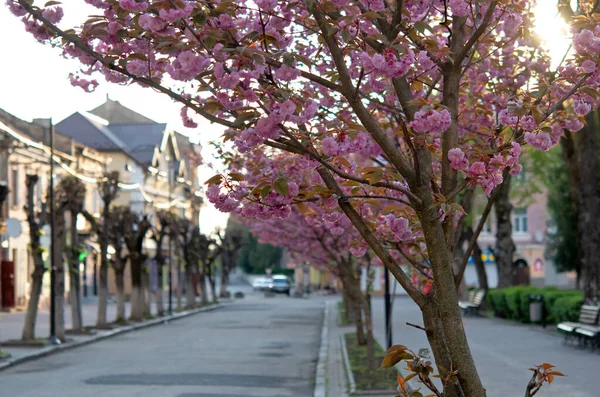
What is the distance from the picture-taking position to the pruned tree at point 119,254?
37.0m

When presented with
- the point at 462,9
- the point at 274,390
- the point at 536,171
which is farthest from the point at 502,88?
the point at 536,171

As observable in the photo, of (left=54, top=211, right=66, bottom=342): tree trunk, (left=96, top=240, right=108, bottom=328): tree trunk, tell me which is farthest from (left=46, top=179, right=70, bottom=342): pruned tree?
(left=96, top=240, right=108, bottom=328): tree trunk

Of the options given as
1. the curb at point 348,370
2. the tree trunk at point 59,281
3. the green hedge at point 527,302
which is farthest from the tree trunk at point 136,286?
the curb at point 348,370

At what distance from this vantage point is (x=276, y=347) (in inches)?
1037

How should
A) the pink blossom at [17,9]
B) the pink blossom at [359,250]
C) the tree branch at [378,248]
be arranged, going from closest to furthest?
the tree branch at [378,248]
the pink blossom at [17,9]
the pink blossom at [359,250]

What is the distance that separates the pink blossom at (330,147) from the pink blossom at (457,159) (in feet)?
2.20

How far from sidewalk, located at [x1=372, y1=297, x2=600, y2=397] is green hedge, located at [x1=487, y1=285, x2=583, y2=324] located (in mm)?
570

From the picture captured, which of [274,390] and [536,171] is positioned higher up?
[536,171]

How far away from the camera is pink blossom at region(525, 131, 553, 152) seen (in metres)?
6.61

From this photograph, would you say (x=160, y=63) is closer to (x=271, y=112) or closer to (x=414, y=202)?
(x=271, y=112)

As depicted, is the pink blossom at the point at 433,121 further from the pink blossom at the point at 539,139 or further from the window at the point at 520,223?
the window at the point at 520,223

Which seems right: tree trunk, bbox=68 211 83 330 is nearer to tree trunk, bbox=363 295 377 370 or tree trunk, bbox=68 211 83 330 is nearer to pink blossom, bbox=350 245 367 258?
tree trunk, bbox=363 295 377 370

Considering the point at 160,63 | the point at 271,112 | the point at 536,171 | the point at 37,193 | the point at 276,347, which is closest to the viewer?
the point at 271,112

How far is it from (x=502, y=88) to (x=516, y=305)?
25774 millimetres
